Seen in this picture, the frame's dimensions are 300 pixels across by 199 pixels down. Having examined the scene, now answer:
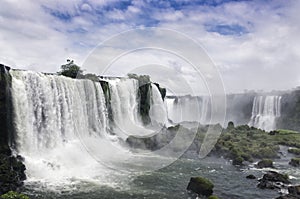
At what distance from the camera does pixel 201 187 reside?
14.8 meters

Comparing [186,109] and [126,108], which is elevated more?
[186,109]

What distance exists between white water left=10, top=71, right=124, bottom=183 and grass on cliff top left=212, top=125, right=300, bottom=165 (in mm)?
11179

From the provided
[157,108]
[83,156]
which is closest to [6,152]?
[83,156]

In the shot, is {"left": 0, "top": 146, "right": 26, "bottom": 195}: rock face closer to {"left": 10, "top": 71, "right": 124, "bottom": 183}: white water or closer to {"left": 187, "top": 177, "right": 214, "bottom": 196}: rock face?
{"left": 10, "top": 71, "right": 124, "bottom": 183}: white water

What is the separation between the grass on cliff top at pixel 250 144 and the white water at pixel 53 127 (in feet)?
36.7

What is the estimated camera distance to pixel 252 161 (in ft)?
76.6

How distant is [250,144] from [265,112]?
23.5 m

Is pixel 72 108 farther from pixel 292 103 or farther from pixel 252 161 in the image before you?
pixel 292 103

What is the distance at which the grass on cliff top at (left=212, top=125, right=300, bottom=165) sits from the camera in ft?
80.8

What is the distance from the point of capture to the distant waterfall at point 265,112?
48.8 m

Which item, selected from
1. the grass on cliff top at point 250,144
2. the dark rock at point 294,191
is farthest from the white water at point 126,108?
the dark rock at point 294,191

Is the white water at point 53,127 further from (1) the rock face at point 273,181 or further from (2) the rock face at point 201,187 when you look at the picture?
(1) the rock face at point 273,181

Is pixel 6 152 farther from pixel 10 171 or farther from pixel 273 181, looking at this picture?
pixel 273 181

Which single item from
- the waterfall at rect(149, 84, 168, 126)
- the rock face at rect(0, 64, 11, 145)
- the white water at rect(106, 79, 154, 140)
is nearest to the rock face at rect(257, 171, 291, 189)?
the white water at rect(106, 79, 154, 140)
